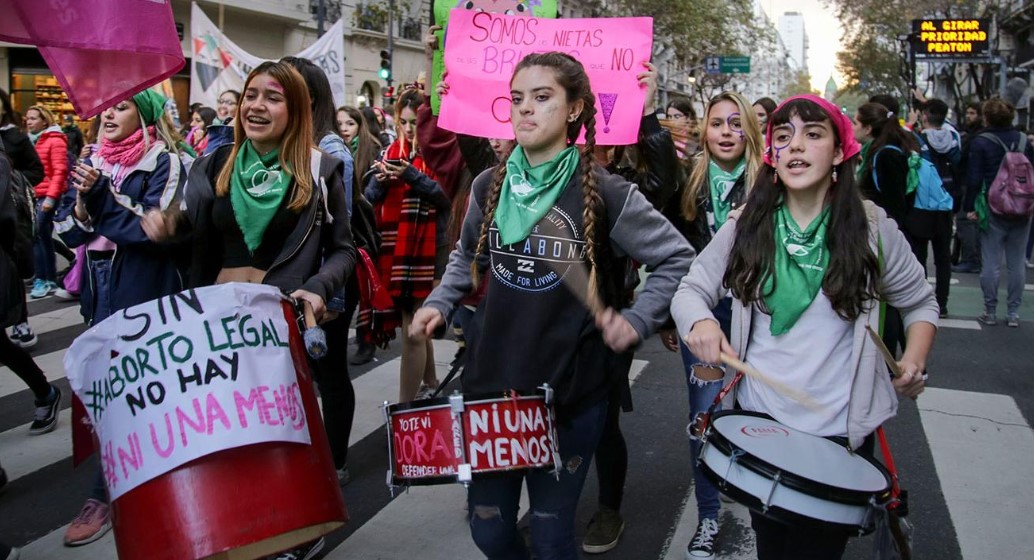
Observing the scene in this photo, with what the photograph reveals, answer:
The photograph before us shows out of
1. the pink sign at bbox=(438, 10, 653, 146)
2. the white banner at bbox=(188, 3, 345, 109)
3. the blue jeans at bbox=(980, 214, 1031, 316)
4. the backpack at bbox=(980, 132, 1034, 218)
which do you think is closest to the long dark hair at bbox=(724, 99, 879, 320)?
the pink sign at bbox=(438, 10, 653, 146)

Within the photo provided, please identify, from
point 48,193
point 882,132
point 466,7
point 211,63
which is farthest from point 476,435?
point 211,63

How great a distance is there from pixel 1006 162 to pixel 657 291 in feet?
24.9

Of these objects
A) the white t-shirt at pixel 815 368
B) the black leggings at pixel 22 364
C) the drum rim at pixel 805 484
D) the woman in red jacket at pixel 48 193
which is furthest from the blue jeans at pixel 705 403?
the woman in red jacket at pixel 48 193

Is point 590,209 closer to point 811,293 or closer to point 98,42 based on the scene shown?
point 811,293

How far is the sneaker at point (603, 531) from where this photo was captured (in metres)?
3.86

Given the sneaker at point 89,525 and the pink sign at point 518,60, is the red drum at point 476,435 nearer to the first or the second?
the pink sign at point 518,60

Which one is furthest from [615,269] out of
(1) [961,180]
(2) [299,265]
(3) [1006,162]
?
(1) [961,180]

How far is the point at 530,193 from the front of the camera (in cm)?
273

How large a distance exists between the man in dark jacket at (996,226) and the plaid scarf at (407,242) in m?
5.98

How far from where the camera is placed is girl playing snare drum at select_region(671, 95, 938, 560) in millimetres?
2506

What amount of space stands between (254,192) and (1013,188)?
7656 millimetres

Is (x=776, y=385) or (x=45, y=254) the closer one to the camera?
(x=776, y=385)

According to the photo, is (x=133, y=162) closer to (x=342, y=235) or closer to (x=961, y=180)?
(x=342, y=235)

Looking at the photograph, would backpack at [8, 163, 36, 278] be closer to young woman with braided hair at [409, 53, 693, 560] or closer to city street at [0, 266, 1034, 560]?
city street at [0, 266, 1034, 560]
